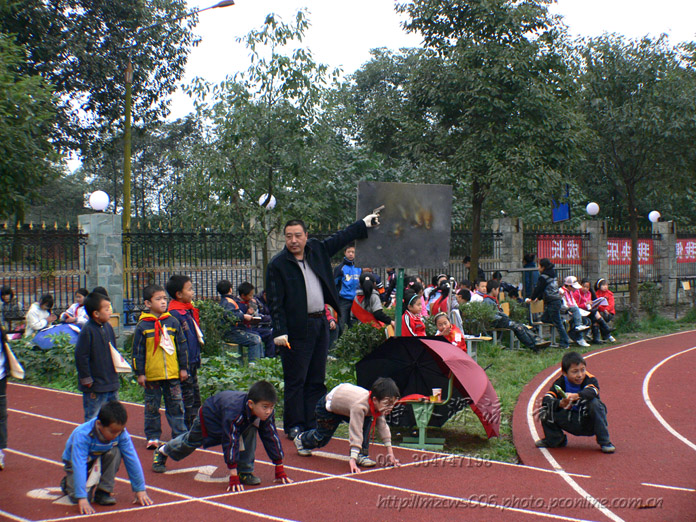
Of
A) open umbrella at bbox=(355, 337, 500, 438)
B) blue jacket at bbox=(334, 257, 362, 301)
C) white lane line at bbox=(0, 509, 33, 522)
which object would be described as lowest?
white lane line at bbox=(0, 509, 33, 522)

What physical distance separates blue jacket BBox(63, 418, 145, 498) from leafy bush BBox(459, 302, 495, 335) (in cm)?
846

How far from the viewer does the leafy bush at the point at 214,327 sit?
1136 centimetres

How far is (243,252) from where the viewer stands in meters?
15.1

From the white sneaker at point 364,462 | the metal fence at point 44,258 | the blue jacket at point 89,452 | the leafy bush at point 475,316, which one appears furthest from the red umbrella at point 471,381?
the metal fence at point 44,258

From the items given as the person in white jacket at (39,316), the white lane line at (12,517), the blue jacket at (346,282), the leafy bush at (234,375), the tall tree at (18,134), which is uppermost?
the tall tree at (18,134)

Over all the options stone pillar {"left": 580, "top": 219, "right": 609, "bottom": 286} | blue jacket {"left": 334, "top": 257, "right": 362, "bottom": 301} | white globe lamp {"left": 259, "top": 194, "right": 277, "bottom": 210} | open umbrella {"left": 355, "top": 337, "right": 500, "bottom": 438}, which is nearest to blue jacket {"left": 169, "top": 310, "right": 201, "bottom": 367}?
open umbrella {"left": 355, "top": 337, "right": 500, "bottom": 438}

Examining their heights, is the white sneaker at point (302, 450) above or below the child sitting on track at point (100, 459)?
below

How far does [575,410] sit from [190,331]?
12.4ft

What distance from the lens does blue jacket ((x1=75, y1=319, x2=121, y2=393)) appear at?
20.4ft

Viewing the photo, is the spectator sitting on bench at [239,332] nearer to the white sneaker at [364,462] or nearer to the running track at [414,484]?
the running track at [414,484]

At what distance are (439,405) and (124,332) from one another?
7.91 metres

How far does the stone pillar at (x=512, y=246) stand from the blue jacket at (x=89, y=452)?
1451cm

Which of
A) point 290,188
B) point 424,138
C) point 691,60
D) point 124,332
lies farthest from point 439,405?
point 691,60

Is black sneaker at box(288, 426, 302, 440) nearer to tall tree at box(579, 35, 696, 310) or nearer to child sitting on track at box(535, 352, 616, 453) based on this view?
child sitting on track at box(535, 352, 616, 453)
